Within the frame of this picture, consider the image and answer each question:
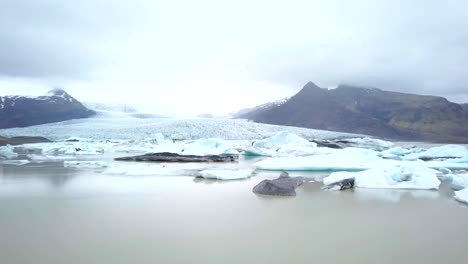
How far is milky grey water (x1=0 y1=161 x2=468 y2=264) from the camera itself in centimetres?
311

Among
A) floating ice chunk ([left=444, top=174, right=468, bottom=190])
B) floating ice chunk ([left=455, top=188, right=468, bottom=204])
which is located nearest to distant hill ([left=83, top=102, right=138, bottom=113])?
floating ice chunk ([left=444, top=174, right=468, bottom=190])

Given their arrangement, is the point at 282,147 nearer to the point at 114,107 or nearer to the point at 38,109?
the point at 114,107

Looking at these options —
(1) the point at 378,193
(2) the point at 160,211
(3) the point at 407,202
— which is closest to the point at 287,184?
(1) the point at 378,193

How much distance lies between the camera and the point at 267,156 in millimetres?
17344

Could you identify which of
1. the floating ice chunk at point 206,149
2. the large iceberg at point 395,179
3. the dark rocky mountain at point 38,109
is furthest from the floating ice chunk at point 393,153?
the dark rocky mountain at point 38,109

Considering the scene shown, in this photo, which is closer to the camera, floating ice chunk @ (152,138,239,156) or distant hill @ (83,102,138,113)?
floating ice chunk @ (152,138,239,156)

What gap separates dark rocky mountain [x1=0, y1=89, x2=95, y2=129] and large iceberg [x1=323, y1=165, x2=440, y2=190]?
53871 millimetres

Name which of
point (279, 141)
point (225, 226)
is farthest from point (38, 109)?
point (225, 226)

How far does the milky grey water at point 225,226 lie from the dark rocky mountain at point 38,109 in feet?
177

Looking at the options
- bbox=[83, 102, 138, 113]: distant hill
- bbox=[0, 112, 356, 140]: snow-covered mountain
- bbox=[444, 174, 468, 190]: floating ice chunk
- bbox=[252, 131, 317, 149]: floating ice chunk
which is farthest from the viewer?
bbox=[83, 102, 138, 113]: distant hill

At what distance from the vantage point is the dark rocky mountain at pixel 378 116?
8038 centimetres

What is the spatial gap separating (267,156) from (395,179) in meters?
9.90

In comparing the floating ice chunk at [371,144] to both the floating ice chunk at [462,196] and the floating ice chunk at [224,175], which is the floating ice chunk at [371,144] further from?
the floating ice chunk at [462,196]

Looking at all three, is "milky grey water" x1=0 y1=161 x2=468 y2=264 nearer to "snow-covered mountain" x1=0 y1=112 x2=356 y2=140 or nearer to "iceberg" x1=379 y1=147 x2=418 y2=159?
"iceberg" x1=379 y1=147 x2=418 y2=159
